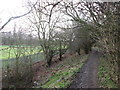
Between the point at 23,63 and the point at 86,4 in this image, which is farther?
the point at 23,63

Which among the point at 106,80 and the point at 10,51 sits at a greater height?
the point at 10,51

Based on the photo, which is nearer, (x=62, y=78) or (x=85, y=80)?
(x=85, y=80)

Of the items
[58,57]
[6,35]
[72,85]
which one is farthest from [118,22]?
[58,57]

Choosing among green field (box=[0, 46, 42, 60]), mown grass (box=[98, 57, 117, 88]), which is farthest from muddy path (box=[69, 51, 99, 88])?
green field (box=[0, 46, 42, 60])

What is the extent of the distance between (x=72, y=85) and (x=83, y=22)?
12.4ft

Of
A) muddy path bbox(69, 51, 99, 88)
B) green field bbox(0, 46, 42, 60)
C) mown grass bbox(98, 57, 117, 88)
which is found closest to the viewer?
mown grass bbox(98, 57, 117, 88)

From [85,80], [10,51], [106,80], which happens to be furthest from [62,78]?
[10,51]

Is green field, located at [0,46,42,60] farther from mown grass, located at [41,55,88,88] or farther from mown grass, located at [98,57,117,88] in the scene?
mown grass, located at [98,57,117,88]

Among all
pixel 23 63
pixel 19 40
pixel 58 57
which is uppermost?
pixel 19 40

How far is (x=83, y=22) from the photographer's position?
8.50m

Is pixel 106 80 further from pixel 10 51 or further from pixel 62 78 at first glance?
pixel 10 51

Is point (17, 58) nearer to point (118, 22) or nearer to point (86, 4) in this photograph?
point (86, 4)

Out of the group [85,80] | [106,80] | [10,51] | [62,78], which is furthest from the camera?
[10,51]

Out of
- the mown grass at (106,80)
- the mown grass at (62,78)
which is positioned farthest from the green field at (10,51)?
the mown grass at (106,80)
